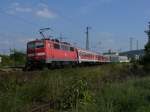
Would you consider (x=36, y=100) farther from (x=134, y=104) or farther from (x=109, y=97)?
(x=134, y=104)

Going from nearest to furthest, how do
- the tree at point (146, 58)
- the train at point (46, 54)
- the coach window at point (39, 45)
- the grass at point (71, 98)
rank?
the grass at point (71, 98) → the train at point (46, 54) → the coach window at point (39, 45) → the tree at point (146, 58)

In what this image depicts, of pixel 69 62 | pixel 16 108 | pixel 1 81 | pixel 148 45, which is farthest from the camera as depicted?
pixel 148 45

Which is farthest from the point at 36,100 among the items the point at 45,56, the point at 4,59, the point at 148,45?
the point at 4,59

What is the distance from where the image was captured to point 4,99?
9.24 metres

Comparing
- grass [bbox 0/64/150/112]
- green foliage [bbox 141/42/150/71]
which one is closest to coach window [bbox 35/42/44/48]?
green foliage [bbox 141/42/150/71]

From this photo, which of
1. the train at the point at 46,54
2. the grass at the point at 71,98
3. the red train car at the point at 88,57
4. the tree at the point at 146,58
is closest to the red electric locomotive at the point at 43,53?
the train at the point at 46,54

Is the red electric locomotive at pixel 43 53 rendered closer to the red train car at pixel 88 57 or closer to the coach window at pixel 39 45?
the coach window at pixel 39 45

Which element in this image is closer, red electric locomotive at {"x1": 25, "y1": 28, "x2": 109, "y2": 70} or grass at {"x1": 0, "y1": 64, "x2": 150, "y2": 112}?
grass at {"x1": 0, "y1": 64, "x2": 150, "y2": 112}

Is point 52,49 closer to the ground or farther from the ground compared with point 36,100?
farther from the ground

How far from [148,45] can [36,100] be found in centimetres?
3648

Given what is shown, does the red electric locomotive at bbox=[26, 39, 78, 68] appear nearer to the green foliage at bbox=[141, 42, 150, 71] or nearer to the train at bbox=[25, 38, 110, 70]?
the train at bbox=[25, 38, 110, 70]

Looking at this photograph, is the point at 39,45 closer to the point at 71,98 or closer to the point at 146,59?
the point at 146,59

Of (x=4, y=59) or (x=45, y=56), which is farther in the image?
(x=4, y=59)

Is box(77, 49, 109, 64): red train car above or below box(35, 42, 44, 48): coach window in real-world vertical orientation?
below
